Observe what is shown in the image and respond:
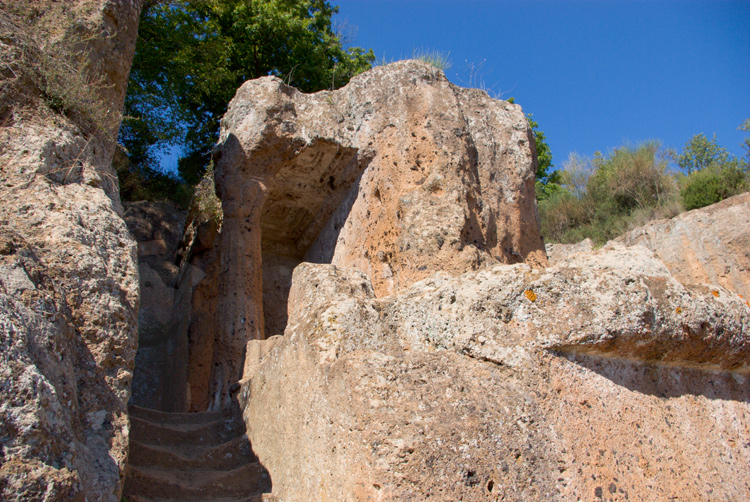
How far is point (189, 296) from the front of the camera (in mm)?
8125

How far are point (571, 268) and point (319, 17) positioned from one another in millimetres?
12316

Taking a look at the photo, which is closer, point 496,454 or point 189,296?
point 496,454

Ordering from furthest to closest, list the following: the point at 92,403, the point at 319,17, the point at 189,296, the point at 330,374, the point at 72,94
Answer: the point at 319,17 < the point at 189,296 < the point at 72,94 < the point at 330,374 < the point at 92,403

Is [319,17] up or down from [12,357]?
up

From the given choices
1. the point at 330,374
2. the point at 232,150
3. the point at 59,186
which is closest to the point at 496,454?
the point at 330,374

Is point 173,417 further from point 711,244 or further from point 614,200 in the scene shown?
point 614,200

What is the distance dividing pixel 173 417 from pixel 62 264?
2.39m

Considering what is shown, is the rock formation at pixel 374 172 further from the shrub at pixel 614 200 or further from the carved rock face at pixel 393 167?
the shrub at pixel 614 200

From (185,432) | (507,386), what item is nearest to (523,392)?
(507,386)

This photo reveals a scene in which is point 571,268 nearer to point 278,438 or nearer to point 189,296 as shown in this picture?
point 278,438

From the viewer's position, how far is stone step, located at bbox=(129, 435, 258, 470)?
3865mm

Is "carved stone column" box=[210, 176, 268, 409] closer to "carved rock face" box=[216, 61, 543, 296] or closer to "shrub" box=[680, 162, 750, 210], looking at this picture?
"carved rock face" box=[216, 61, 543, 296]

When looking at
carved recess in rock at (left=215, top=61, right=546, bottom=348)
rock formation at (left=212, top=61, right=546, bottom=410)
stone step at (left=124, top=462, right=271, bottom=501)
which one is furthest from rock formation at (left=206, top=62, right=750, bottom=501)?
rock formation at (left=212, top=61, right=546, bottom=410)

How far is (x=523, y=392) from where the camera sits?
273cm
